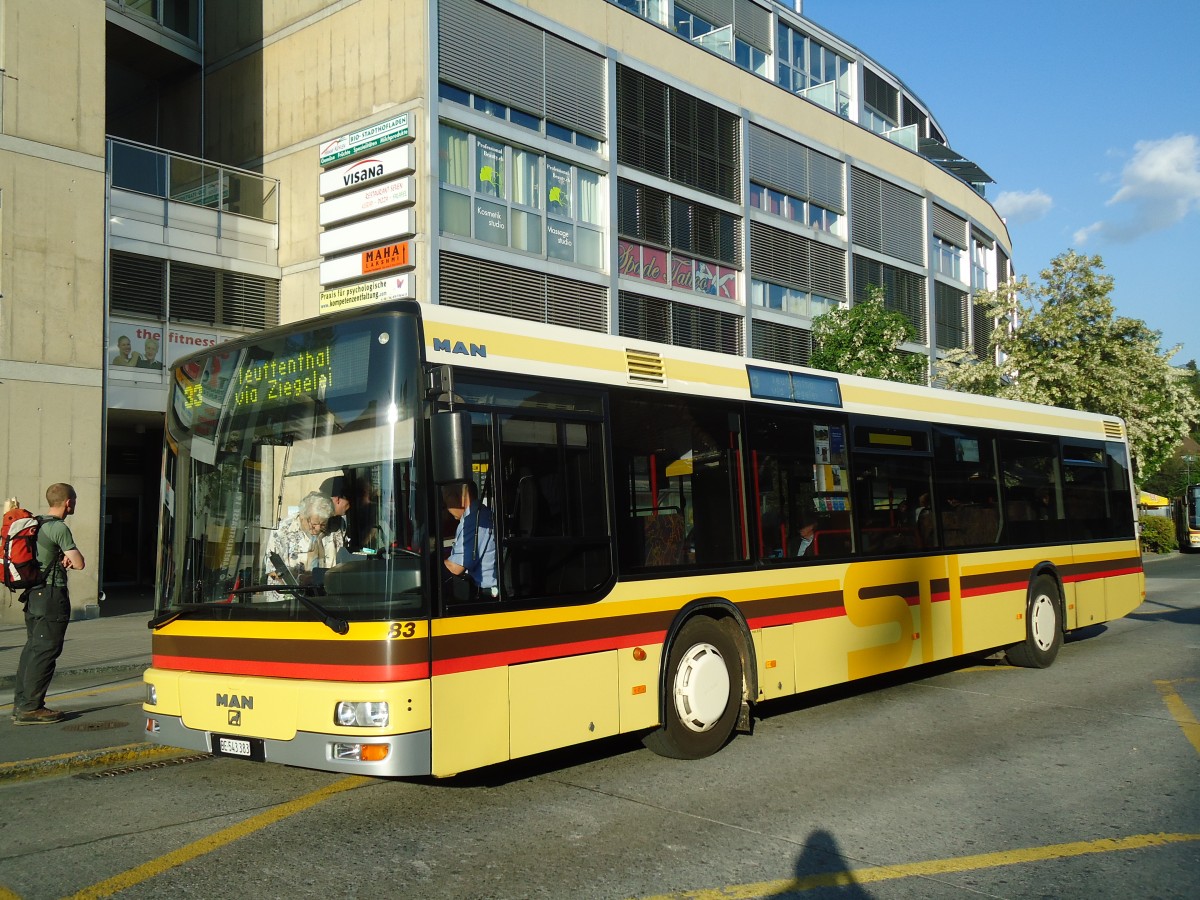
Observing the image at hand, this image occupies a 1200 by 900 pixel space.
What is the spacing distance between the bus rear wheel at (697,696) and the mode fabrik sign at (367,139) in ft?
56.2

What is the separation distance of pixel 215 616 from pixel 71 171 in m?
16.9

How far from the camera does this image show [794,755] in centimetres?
749

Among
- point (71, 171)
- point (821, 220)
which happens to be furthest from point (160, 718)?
point (821, 220)

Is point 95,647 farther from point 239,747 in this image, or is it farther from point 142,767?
point 239,747

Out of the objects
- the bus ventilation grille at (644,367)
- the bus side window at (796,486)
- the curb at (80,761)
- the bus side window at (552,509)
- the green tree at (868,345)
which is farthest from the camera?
the green tree at (868,345)

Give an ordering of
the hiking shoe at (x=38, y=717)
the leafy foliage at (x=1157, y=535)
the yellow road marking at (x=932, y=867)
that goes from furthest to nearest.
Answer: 1. the leafy foliage at (x=1157, y=535)
2. the hiking shoe at (x=38, y=717)
3. the yellow road marking at (x=932, y=867)

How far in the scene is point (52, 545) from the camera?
8.63m

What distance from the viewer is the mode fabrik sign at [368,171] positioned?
2230 cm

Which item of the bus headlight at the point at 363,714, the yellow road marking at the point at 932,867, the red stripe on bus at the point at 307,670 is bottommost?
the yellow road marking at the point at 932,867

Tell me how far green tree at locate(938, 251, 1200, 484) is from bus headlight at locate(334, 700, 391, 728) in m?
27.2

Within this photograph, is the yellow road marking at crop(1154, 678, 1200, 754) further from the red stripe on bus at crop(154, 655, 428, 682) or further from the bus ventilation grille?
the red stripe on bus at crop(154, 655, 428, 682)

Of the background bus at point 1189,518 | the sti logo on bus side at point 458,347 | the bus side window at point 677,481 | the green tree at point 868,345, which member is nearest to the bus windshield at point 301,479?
the sti logo on bus side at point 458,347

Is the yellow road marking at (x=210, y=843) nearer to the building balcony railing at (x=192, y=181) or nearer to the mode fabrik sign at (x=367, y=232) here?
the mode fabrik sign at (x=367, y=232)

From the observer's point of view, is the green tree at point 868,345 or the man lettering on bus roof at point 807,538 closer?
the man lettering on bus roof at point 807,538
